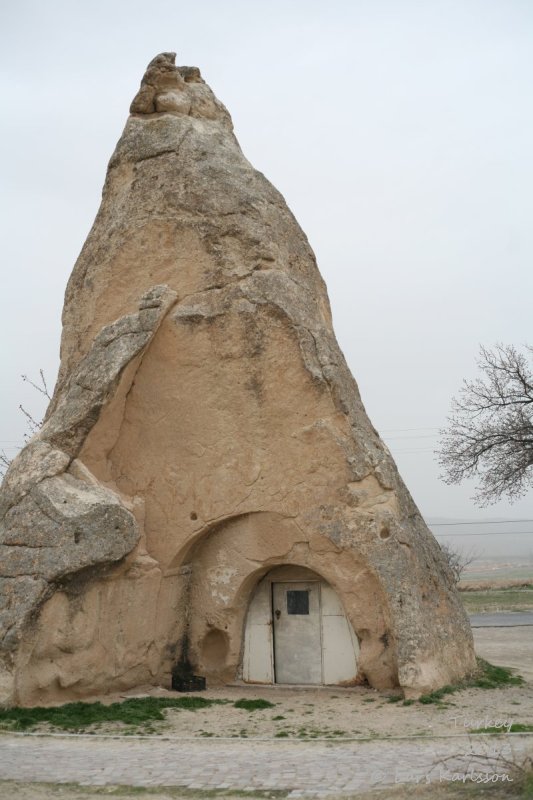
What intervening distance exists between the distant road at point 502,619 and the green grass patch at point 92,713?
35.7ft

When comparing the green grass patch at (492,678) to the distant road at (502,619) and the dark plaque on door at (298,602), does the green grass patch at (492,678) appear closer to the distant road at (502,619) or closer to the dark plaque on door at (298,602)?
the dark plaque on door at (298,602)

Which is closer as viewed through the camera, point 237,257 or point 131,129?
point 237,257

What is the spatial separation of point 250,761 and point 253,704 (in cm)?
279

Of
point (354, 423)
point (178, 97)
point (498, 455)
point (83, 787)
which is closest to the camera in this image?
point (83, 787)

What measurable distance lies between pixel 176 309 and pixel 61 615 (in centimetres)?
439

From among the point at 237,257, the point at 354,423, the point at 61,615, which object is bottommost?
the point at 61,615

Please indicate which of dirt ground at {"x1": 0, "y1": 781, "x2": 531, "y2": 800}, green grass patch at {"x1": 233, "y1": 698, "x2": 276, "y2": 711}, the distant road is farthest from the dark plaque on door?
the distant road

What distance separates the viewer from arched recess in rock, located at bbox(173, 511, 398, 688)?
1055 cm

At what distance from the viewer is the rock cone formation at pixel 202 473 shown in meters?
10.1

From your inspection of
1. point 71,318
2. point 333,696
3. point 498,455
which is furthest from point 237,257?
point 498,455

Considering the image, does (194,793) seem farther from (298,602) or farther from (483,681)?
(483,681)

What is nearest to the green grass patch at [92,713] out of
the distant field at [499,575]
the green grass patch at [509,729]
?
the green grass patch at [509,729]

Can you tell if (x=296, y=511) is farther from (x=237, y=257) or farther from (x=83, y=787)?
(x=83, y=787)

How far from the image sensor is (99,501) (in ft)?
33.7
